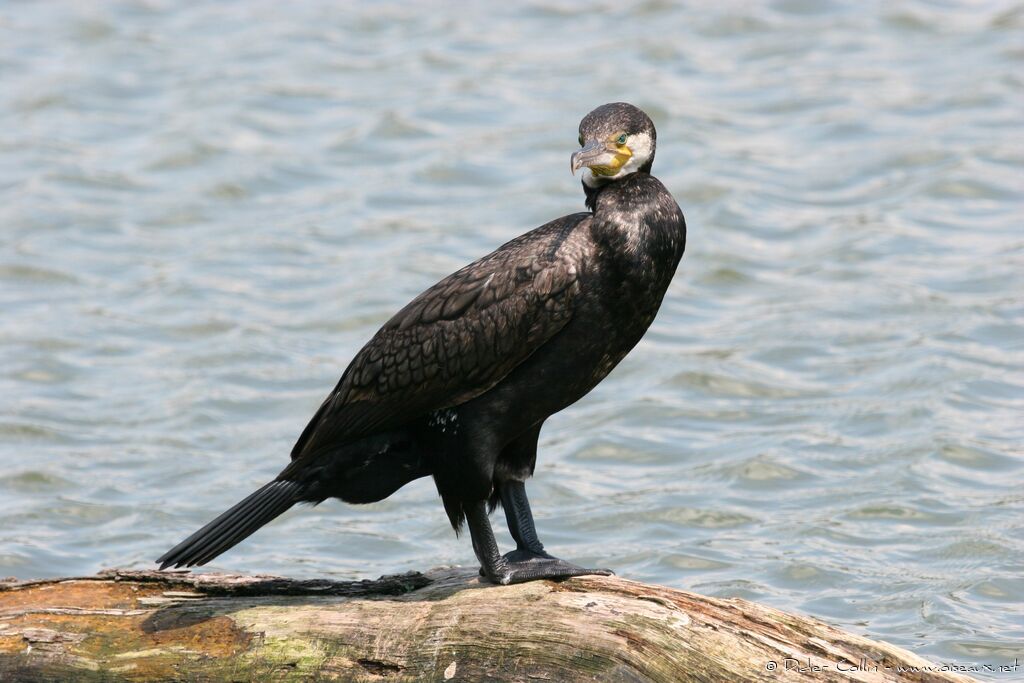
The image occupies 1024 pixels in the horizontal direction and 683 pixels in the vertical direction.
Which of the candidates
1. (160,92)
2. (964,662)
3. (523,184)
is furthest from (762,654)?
(160,92)

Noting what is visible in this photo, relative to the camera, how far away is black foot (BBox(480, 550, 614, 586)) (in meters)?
6.15

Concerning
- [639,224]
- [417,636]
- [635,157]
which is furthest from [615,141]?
[417,636]

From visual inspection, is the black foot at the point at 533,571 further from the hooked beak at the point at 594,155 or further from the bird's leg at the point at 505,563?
the hooked beak at the point at 594,155

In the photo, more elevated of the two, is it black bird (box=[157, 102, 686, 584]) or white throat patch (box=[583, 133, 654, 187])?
white throat patch (box=[583, 133, 654, 187])

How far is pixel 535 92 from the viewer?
51.8ft

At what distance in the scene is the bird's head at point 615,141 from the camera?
6.03 m

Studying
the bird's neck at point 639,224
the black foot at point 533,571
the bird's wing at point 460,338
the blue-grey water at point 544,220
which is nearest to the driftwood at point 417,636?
the black foot at point 533,571

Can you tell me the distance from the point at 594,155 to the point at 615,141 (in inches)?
4.4

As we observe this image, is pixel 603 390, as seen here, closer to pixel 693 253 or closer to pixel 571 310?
pixel 693 253

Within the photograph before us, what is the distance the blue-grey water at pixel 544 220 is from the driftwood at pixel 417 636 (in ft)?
7.59

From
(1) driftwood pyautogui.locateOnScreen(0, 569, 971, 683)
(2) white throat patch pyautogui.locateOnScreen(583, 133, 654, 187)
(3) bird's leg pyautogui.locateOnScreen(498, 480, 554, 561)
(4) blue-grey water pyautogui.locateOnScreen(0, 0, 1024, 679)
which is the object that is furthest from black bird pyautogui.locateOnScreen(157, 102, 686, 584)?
(4) blue-grey water pyautogui.locateOnScreen(0, 0, 1024, 679)

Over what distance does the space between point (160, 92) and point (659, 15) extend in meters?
5.49

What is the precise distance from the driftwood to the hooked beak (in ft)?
5.22

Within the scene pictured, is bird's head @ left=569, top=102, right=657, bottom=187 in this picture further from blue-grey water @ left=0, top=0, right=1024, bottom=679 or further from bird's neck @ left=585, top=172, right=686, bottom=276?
blue-grey water @ left=0, top=0, right=1024, bottom=679
